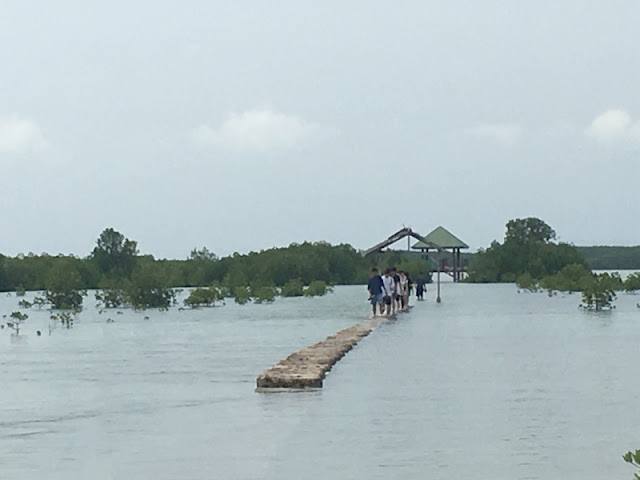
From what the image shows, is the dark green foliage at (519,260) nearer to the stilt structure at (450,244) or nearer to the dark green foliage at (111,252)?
the stilt structure at (450,244)

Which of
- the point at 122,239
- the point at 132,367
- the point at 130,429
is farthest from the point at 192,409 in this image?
the point at 122,239

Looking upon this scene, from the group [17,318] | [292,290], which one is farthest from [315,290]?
[17,318]

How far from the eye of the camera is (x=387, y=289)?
4006cm

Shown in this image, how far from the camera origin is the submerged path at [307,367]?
1841cm

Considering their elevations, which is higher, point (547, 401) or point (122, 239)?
point (122, 239)

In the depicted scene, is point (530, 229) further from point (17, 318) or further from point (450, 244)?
point (17, 318)

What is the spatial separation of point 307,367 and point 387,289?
1991cm

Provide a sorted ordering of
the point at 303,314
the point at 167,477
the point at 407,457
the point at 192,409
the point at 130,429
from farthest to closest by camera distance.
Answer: the point at 303,314 → the point at 192,409 → the point at 130,429 → the point at 407,457 → the point at 167,477

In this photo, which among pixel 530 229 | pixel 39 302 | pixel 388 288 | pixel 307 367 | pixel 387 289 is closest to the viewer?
pixel 307 367

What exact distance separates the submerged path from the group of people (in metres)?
8.83

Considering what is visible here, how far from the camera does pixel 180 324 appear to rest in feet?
141

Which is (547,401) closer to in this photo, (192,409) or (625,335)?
(192,409)

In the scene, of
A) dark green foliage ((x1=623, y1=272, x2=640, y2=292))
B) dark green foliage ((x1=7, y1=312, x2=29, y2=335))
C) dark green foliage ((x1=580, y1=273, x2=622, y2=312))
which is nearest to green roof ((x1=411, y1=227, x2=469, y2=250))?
dark green foliage ((x1=623, y1=272, x2=640, y2=292))

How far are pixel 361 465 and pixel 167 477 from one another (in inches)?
67.9
